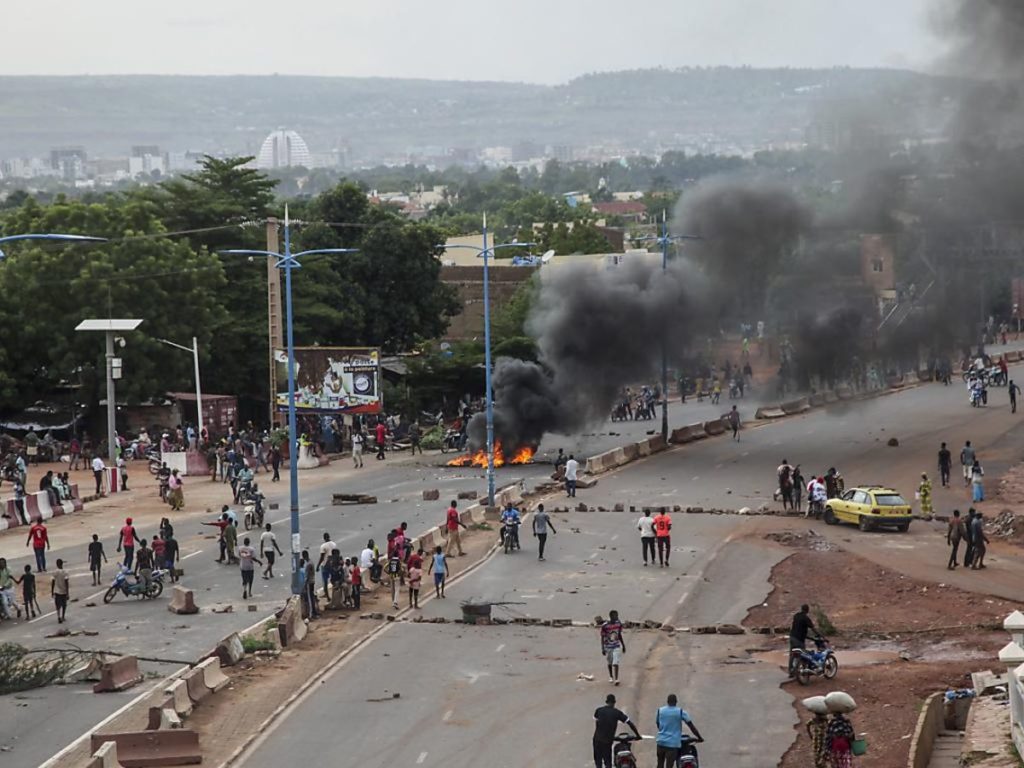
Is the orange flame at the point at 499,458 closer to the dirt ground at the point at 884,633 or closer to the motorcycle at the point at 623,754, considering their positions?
the dirt ground at the point at 884,633

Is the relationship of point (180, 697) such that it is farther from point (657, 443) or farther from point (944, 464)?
point (657, 443)

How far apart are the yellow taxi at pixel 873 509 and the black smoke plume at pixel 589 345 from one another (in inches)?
658

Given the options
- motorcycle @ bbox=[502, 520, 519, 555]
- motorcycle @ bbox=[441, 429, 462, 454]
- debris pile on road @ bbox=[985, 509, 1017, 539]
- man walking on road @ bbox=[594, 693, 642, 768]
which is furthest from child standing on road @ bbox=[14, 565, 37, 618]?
motorcycle @ bbox=[441, 429, 462, 454]

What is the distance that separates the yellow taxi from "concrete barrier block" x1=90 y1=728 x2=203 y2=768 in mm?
22972

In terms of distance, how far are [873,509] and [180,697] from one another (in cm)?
2146

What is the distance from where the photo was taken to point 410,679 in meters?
27.3

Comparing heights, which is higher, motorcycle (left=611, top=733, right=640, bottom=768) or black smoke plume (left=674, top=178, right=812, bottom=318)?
black smoke plume (left=674, top=178, right=812, bottom=318)

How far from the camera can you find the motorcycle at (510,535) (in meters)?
39.5

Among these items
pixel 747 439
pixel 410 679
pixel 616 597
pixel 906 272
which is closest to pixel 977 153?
pixel 906 272

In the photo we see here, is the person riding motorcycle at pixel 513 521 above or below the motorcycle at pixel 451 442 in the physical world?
above

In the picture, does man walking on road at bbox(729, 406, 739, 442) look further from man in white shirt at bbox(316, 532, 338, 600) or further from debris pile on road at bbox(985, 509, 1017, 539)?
man in white shirt at bbox(316, 532, 338, 600)

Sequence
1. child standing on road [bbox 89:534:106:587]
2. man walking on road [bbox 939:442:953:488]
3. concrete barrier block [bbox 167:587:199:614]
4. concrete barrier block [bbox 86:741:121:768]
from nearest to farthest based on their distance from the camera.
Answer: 1. concrete barrier block [bbox 86:741:121:768]
2. concrete barrier block [bbox 167:587:199:614]
3. child standing on road [bbox 89:534:106:587]
4. man walking on road [bbox 939:442:953:488]

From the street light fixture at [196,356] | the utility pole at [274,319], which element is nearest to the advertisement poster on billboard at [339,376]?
the utility pole at [274,319]

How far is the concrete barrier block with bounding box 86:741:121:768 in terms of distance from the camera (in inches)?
822
